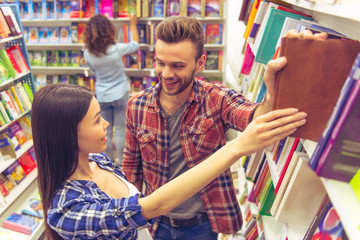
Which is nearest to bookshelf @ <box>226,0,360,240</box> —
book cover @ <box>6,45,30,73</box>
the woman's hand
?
the woman's hand

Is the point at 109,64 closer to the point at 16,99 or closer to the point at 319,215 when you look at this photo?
the point at 16,99

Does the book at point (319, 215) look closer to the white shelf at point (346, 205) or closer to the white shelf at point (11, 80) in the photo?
the white shelf at point (346, 205)

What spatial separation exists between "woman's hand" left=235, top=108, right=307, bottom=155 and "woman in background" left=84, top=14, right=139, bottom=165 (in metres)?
2.50

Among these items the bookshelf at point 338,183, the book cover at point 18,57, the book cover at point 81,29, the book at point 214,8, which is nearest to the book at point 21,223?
the book cover at point 18,57

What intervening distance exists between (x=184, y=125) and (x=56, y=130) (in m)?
0.60

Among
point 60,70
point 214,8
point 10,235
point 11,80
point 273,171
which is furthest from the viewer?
point 60,70

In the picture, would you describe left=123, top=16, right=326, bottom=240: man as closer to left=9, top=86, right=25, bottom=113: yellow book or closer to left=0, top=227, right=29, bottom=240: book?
left=0, top=227, right=29, bottom=240: book

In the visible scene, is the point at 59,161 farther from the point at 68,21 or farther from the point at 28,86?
the point at 68,21

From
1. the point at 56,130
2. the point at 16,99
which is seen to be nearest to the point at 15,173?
the point at 16,99

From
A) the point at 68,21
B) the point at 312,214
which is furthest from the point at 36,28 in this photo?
the point at 312,214

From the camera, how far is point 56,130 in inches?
38.0

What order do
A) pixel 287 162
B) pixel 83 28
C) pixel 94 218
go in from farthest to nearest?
pixel 83 28 < pixel 287 162 < pixel 94 218

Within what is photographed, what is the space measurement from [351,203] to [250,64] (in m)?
1.81

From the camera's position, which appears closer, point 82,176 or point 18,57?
point 82,176
